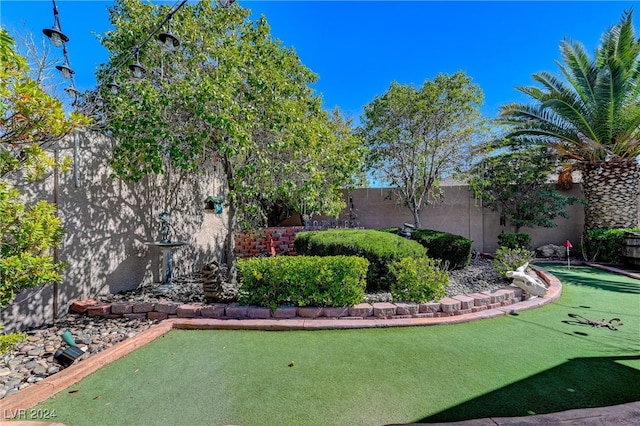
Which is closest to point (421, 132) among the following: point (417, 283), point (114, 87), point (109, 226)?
point (417, 283)

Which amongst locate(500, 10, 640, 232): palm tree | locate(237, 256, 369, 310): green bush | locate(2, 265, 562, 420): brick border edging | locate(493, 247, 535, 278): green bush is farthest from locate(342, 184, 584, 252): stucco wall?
locate(237, 256, 369, 310): green bush

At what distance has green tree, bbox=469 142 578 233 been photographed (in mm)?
9539

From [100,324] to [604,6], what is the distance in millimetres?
11430

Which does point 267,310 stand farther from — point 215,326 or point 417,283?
point 417,283

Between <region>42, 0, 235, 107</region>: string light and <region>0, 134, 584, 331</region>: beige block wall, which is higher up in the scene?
<region>42, 0, 235, 107</region>: string light

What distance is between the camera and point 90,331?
3.53 metres

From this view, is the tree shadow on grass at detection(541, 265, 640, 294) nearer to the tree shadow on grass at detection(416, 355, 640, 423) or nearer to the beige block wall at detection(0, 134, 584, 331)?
the tree shadow on grass at detection(416, 355, 640, 423)

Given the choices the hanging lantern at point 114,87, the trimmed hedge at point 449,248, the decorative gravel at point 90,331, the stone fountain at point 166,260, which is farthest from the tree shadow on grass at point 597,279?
the hanging lantern at point 114,87

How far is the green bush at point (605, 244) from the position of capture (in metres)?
8.12

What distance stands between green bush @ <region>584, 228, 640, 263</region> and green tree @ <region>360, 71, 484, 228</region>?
13.6 ft

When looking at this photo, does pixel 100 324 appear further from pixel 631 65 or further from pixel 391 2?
pixel 631 65

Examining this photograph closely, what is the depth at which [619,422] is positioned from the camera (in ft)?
6.12

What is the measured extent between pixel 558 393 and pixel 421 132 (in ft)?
26.8

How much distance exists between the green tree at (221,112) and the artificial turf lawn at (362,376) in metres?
Result: 2.40
